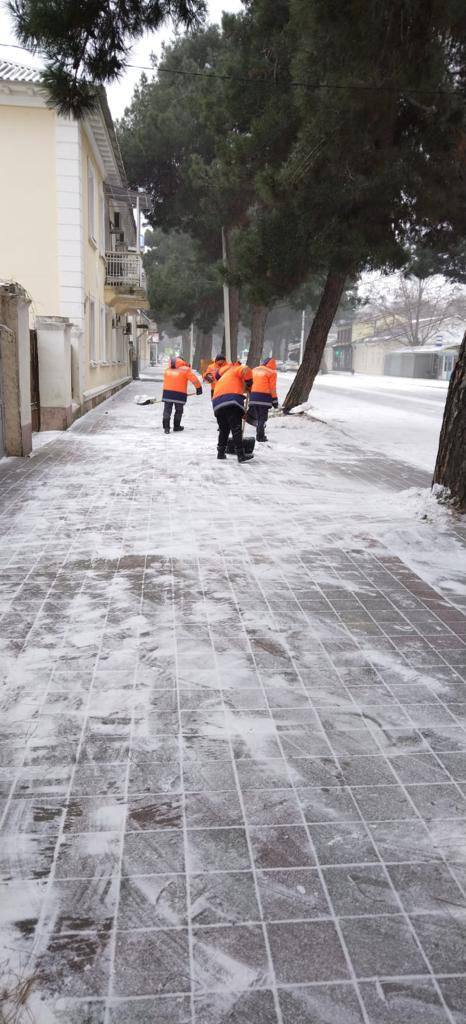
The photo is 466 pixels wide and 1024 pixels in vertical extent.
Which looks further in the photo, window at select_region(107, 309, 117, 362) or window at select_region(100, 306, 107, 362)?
window at select_region(107, 309, 117, 362)

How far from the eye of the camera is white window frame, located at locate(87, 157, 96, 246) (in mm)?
17797

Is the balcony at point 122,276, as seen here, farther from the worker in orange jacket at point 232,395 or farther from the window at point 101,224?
the worker in orange jacket at point 232,395

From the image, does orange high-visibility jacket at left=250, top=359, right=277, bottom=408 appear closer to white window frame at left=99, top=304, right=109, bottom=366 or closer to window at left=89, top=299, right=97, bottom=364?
window at left=89, top=299, right=97, bottom=364

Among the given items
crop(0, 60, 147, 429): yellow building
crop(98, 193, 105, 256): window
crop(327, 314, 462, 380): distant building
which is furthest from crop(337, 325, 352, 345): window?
crop(0, 60, 147, 429): yellow building

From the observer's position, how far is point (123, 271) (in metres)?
22.2

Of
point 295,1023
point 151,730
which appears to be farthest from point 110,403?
point 295,1023

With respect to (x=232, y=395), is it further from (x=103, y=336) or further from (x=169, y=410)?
(x=103, y=336)

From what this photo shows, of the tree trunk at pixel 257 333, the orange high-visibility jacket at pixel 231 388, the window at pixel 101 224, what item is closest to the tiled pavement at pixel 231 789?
the orange high-visibility jacket at pixel 231 388

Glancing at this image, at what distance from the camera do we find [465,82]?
417 inches

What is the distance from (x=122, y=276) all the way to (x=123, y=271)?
0.25 meters

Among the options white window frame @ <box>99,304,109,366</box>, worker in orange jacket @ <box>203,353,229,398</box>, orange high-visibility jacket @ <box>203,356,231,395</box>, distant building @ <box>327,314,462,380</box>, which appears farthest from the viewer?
distant building @ <box>327,314,462,380</box>

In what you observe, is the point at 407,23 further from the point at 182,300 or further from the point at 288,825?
the point at 182,300

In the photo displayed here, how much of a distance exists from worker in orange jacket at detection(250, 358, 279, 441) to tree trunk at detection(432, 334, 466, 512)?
546cm

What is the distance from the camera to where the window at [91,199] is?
17812 millimetres
